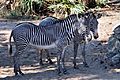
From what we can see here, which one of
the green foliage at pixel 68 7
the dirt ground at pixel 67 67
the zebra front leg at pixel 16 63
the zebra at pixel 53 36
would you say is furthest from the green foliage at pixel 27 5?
the zebra front leg at pixel 16 63

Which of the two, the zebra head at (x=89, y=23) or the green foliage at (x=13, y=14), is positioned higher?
the zebra head at (x=89, y=23)

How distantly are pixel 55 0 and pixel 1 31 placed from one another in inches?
149

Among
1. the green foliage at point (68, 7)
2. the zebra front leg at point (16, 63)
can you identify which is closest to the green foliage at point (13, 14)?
the green foliage at point (68, 7)

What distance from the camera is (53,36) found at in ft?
30.8

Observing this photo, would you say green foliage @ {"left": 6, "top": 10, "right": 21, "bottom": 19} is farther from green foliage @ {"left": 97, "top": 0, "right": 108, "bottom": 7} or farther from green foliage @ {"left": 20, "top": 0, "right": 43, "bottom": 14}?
green foliage @ {"left": 97, "top": 0, "right": 108, "bottom": 7}

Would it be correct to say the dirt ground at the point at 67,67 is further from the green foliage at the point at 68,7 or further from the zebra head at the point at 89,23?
the green foliage at the point at 68,7

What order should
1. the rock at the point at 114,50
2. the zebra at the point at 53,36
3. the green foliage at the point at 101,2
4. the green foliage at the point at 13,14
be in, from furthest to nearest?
the green foliage at the point at 101,2, the green foliage at the point at 13,14, the rock at the point at 114,50, the zebra at the point at 53,36

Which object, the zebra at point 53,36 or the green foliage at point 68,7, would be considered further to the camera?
the green foliage at point 68,7

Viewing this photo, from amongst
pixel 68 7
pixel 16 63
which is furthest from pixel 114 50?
pixel 68 7

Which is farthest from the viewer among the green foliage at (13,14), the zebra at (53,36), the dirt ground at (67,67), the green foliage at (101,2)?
the green foliage at (101,2)

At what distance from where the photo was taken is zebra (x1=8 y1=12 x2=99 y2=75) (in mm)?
9273

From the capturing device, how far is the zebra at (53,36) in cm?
927

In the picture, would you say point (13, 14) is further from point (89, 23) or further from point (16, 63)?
point (89, 23)

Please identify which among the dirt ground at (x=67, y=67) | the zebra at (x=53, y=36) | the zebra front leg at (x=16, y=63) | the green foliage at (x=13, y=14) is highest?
the zebra at (x=53, y=36)
